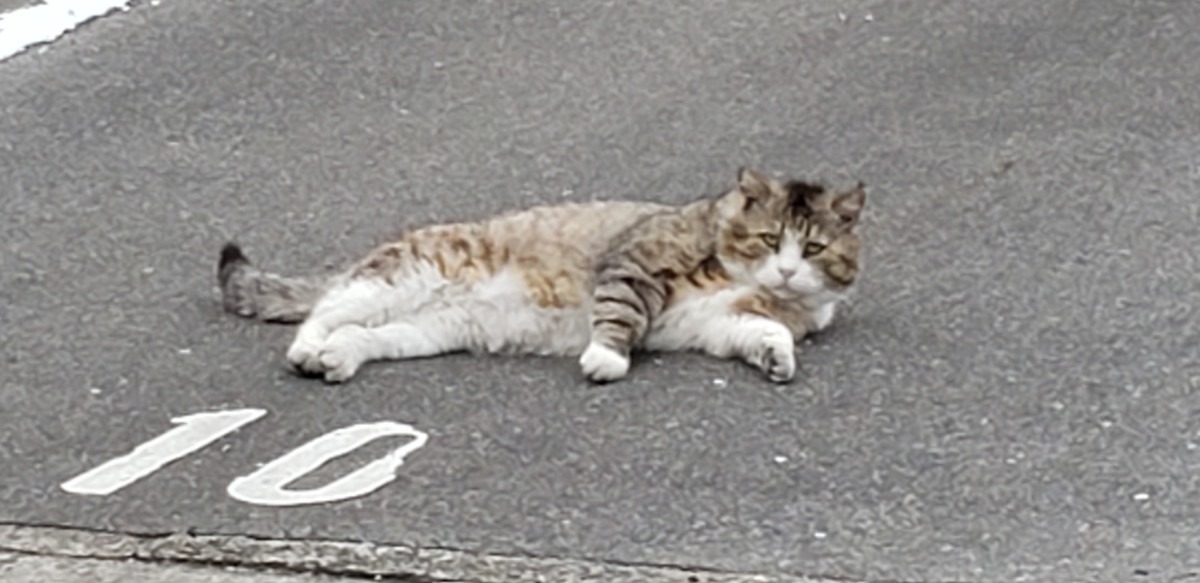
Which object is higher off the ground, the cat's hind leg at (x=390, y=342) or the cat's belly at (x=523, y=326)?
the cat's belly at (x=523, y=326)

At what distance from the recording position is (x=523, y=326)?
5770 mm

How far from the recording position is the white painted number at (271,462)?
478 cm

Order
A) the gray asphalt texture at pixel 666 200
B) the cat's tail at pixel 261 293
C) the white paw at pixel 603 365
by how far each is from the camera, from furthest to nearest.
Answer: the cat's tail at pixel 261 293, the white paw at pixel 603 365, the gray asphalt texture at pixel 666 200

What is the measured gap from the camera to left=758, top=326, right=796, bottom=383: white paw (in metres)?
5.47

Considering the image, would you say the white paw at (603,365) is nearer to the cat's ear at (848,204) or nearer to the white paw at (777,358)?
the white paw at (777,358)

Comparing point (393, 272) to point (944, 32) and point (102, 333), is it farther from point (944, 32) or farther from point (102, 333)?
point (944, 32)

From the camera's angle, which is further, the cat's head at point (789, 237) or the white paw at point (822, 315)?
the white paw at point (822, 315)

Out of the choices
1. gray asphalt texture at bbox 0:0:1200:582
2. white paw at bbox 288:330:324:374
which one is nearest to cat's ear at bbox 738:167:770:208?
gray asphalt texture at bbox 0:0:1200:582

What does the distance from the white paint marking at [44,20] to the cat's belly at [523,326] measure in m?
3.60

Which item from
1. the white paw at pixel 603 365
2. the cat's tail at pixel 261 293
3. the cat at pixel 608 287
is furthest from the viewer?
the cat's tail at pixel 261 293

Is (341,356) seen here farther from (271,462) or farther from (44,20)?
(44,20)

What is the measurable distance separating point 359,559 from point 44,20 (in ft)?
16.8

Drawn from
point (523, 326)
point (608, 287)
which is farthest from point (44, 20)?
point (608, 287)

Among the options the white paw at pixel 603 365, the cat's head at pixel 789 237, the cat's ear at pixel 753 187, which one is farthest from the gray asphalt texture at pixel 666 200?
the cat's ear at pixel 753 187
